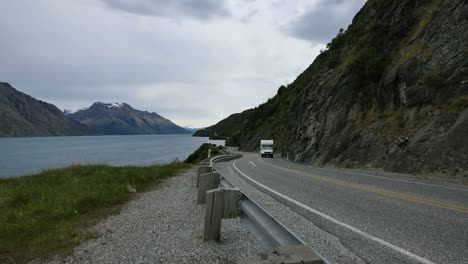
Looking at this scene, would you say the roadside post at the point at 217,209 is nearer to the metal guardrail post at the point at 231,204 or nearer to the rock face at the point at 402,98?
the metal guardrail post at the point at 231,204

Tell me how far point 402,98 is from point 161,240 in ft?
65.4

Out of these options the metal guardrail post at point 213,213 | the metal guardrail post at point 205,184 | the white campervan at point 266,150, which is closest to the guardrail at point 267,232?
the metal guardrail post at point 213,213

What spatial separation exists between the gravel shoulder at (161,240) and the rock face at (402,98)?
12479 millimetres

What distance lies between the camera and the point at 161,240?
555 cm

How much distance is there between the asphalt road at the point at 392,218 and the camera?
191 inches

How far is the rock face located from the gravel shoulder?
12.5 m

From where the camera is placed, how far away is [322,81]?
37.2 meters

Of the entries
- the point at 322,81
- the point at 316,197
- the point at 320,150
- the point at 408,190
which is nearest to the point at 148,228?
the point at 316,197

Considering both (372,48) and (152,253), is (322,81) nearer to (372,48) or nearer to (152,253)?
(372,48)

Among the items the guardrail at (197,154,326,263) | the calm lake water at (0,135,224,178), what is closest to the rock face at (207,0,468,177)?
the guardrail at (197,154,326,263)

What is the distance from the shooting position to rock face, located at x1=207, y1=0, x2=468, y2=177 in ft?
54.6

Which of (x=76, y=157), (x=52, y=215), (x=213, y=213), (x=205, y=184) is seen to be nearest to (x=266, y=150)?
(x=205, y=184)

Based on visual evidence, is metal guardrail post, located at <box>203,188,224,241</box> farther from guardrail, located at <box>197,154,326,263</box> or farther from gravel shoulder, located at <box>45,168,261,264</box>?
gravel shoulder, located at <box>45,168,261,264</box>

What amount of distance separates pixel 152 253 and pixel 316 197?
6.04m
